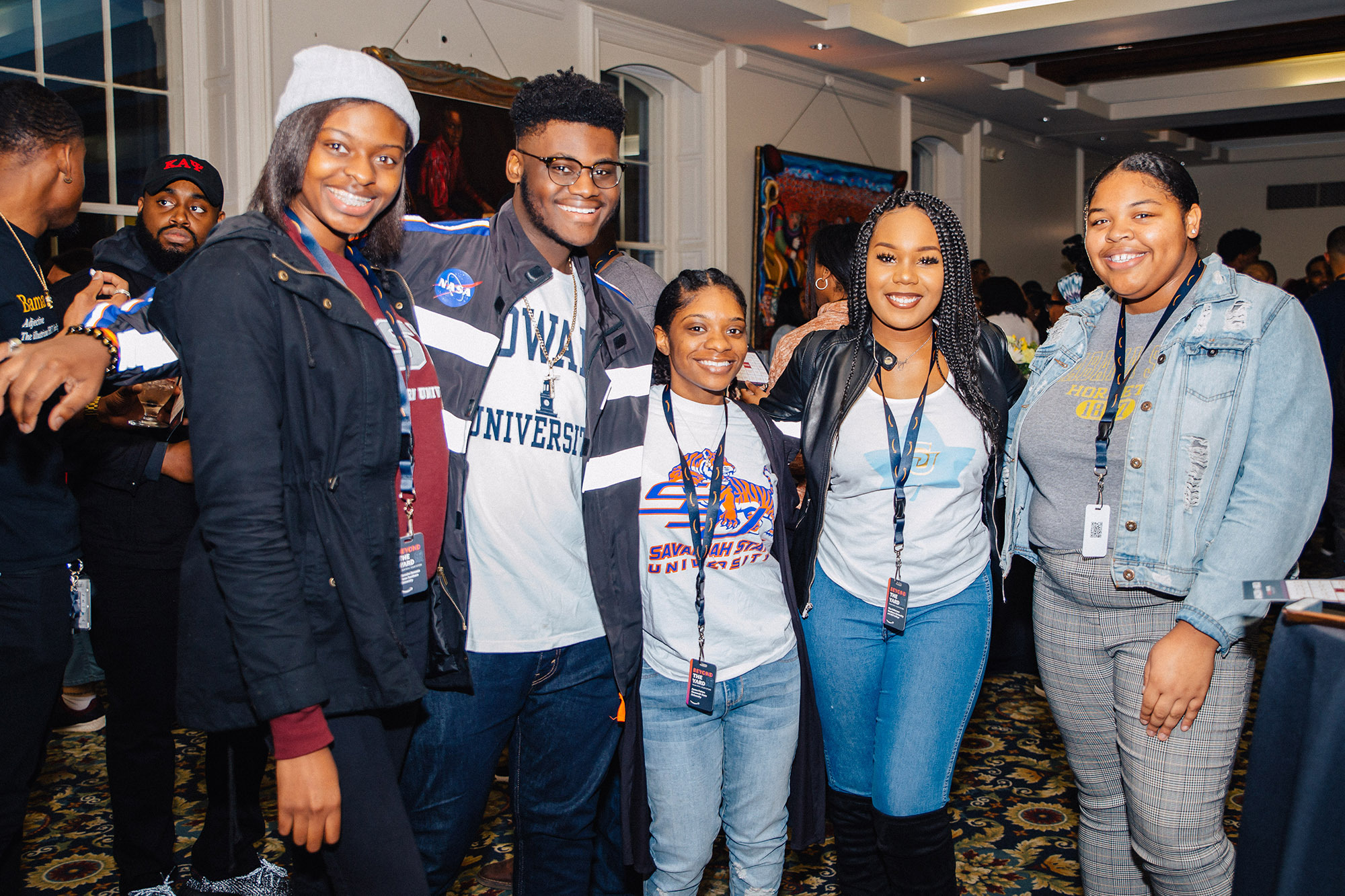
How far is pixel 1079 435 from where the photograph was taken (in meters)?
2.01

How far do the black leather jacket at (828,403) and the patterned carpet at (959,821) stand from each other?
3.50ft

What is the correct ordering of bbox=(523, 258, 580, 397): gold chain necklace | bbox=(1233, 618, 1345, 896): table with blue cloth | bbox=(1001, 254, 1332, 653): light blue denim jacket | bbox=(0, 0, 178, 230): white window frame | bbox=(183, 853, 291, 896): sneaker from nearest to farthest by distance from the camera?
1. bbox=(1233, 618, 1345, 896): table with blue cloth
2. bbox=(1001, 254, 1332, 653): light blue denim jacket
3. bbox=(523, 258, 580, 397): gold chain necklace
4. bbox=(183, 853, 291, 896): sneaker
5. bbox=(0, 0, 178, 230): white window frame

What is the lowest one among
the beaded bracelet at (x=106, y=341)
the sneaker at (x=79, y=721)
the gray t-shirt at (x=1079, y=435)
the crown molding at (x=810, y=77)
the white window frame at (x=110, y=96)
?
the sneaker at (x=79, y=721)

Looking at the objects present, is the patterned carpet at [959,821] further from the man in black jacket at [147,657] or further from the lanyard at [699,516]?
the lanyard at [699,516]

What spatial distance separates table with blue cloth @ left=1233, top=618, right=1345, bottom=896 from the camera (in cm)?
116

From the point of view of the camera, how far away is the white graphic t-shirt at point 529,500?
1.79 metres

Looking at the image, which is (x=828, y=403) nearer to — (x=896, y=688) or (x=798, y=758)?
(x=896, y=688)

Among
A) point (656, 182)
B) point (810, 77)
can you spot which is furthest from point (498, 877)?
point (810, 77)

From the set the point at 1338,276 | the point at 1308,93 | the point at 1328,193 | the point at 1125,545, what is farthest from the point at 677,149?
the point at 1328,193

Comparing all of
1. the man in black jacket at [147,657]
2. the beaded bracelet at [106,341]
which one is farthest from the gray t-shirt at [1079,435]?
the man in black jacket at [147,657]

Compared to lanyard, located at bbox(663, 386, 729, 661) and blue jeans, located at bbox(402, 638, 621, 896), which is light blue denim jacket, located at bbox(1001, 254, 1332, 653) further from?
blue jeans, located at bbox(402, 638, 621, 896)

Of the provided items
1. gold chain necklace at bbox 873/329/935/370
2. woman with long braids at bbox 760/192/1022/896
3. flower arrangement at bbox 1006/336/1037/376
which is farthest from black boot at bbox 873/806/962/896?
flower arrangement at bbox 1006/336/1037/376

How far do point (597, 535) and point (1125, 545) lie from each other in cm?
102

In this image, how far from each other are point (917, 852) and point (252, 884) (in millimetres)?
1770
